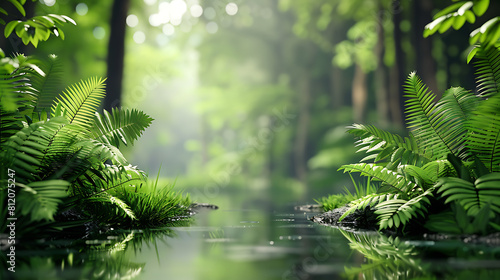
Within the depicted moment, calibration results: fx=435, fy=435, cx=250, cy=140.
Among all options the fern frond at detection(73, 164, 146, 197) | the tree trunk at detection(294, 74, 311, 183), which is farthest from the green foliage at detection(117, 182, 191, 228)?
the tree trunk at detection(294, 74, 311, 183)

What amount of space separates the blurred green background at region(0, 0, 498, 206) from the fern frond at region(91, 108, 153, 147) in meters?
12.6

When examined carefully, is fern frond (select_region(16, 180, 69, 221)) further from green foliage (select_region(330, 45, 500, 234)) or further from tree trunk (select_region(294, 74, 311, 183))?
tree trunk (select_region(294, 74, 311, 183))

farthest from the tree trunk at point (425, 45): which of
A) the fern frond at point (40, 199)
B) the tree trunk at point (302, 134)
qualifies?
the fern frond at point (40, 199)

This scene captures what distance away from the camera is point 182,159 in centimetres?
6350

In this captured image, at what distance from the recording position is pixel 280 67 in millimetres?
31672


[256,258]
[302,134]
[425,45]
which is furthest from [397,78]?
[256,258]

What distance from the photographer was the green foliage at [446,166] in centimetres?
420

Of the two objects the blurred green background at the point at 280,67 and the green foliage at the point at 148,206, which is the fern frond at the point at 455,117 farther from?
the blurred green background at the point at 280,67

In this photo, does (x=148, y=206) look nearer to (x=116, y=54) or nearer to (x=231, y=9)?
(x=116, y=54)

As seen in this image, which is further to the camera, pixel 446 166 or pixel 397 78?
pixel 397 78

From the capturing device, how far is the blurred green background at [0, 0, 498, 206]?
18172 millimetres

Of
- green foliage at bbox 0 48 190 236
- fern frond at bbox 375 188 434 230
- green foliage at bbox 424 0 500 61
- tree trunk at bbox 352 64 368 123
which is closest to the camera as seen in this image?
green foliage at bbox 424 0 500 61

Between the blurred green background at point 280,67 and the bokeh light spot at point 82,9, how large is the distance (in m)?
0.08

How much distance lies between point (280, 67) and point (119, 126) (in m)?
27.1
